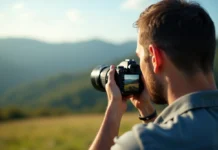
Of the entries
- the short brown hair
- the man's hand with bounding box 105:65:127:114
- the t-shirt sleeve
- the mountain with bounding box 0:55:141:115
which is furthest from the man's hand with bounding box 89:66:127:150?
the mountain with bounding box 0:55:141:115

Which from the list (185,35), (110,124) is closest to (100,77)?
(110,124)

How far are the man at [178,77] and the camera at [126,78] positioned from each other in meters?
0.50

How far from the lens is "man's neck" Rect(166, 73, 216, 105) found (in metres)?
1.89

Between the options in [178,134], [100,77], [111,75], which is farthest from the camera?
[100,77]

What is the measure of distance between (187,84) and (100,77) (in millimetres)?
1163

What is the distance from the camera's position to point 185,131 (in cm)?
169

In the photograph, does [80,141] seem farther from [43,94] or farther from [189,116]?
[43,94]

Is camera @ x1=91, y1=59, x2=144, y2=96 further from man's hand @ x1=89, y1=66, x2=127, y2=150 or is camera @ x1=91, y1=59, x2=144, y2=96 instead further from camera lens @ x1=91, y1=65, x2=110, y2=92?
man's hand @ x1=89, y1=66, x2=127, y2=150

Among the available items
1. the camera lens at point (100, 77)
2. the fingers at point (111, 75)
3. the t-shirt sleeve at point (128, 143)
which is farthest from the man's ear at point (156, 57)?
the camera lens at point (100, 77)

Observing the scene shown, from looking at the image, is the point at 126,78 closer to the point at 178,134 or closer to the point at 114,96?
the point at 114,96

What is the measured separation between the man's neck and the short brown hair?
3cm

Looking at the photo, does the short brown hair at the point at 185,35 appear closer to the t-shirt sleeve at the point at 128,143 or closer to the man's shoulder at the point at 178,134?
the man's shoulder at the point at 178,134

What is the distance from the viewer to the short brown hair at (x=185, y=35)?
190cm

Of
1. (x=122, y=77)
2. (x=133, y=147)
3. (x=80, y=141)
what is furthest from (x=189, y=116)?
(x=80, y=141)
